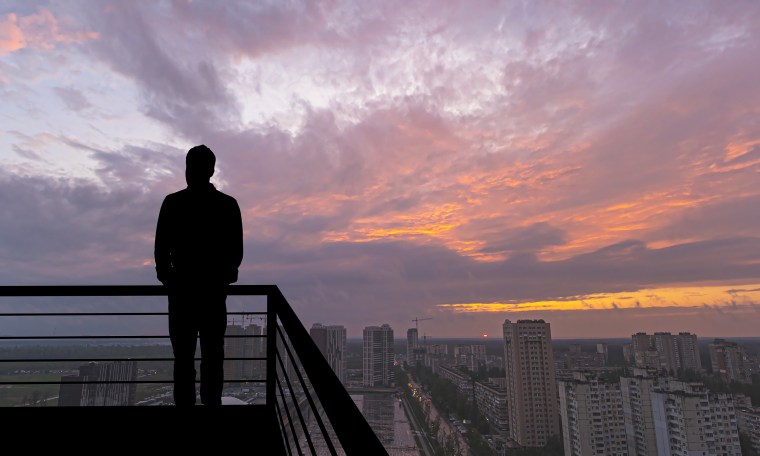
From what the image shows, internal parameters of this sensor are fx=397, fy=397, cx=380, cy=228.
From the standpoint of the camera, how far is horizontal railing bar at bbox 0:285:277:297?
2754 mm

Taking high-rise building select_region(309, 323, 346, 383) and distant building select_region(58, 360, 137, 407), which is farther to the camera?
distant building select_region(58, 360, 137, 407)

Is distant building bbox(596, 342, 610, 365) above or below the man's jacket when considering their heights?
below

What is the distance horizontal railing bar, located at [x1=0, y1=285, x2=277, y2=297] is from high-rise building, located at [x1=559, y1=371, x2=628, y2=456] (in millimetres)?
45976

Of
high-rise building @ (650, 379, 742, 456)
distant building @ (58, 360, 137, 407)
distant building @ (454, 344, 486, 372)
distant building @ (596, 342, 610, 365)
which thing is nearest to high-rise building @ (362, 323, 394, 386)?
distant building @ (454, 344, 486, 372)

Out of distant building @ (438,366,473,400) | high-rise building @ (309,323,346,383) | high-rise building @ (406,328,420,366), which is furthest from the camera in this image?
high-rise building @ (406,328,420,366)

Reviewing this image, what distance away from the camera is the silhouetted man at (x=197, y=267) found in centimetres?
193

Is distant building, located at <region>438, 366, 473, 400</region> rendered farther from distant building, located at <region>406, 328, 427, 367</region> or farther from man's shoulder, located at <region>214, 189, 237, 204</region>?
man's shoulder, located at <region>214, 189, 237, 204</region>

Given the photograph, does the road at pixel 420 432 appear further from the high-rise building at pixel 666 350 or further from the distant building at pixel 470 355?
the high-rise building at pixel 666 350

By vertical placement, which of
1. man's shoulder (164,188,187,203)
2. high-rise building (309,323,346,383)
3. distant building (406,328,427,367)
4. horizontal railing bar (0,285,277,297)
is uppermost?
man's shoulder (164,188,187,203)

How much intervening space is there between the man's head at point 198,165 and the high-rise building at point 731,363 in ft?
185

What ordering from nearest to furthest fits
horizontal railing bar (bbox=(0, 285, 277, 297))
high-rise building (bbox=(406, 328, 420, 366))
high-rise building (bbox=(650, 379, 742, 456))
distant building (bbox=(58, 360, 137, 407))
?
distant building (bbox=(58, 360, 137, 407))
horizontal railing bar (bbox=(0, 285, 277, 297))
high-rise building (bbox=(650, 379, 742, 456))
high-rise building (bbox=(406, 328, 420, 366))

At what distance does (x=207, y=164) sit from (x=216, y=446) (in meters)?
1.41

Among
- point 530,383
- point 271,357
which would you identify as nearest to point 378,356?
point 530,383

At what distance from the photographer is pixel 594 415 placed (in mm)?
41188
